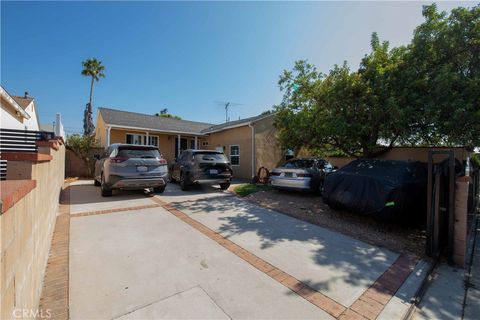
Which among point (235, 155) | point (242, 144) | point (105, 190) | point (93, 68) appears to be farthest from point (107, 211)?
point (93, 68)

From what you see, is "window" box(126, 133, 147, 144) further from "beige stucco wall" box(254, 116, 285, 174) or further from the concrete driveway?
the concrete driveway

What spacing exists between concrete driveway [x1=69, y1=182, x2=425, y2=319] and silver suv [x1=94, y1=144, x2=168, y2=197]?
1649 mm

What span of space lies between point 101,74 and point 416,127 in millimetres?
31746

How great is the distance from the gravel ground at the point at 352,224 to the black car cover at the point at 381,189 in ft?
1.39

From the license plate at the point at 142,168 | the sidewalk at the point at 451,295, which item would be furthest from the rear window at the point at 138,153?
the sidewalk at the point at 451,295

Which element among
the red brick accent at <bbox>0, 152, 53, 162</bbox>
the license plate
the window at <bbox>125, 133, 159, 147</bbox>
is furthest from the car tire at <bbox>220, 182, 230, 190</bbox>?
the window at <bbox>125, 133, 159, 147</bbox>

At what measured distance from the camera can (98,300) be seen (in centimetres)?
257

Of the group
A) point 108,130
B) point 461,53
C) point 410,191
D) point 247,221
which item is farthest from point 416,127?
point 108,130

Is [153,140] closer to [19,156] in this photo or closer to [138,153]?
[138,153]

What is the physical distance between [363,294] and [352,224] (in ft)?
9.96

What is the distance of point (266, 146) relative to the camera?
48.9 feet

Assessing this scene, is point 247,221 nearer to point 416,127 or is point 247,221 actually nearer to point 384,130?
point 384,130

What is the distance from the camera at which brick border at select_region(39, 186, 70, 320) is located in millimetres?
2426

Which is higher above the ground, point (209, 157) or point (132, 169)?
point (209, 157)
